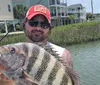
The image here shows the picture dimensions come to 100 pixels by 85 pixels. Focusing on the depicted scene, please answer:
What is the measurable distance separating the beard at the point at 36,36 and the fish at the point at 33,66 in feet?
1.18

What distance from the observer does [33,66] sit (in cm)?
153

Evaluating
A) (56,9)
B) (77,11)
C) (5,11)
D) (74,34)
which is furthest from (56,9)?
(74,34)

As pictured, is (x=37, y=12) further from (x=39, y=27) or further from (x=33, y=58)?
(x=33, y=58)

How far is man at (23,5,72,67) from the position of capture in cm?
203

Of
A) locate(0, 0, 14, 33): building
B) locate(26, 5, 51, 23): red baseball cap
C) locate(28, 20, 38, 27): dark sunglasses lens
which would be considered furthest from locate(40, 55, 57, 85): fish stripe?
locate(0, 0, 14, 33): building

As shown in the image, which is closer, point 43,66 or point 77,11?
point 43,66

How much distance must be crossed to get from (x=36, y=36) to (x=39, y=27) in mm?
72

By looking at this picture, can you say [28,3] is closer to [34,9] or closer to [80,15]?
[80,15]

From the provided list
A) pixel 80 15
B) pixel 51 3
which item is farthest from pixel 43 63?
pixel 80 15

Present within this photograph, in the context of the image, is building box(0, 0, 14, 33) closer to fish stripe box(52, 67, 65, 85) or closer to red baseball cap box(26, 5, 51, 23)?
red baseball cap box(26, 5, 51, 23)

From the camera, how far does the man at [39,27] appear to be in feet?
6.68

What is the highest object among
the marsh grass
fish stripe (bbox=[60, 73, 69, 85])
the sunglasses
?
the sunglasses

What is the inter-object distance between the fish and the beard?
14.2 inches

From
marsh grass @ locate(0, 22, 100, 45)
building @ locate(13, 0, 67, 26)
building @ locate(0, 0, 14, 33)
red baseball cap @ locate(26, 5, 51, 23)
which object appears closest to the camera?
red baseball cap @ locate(26, 5, 51, 23)
